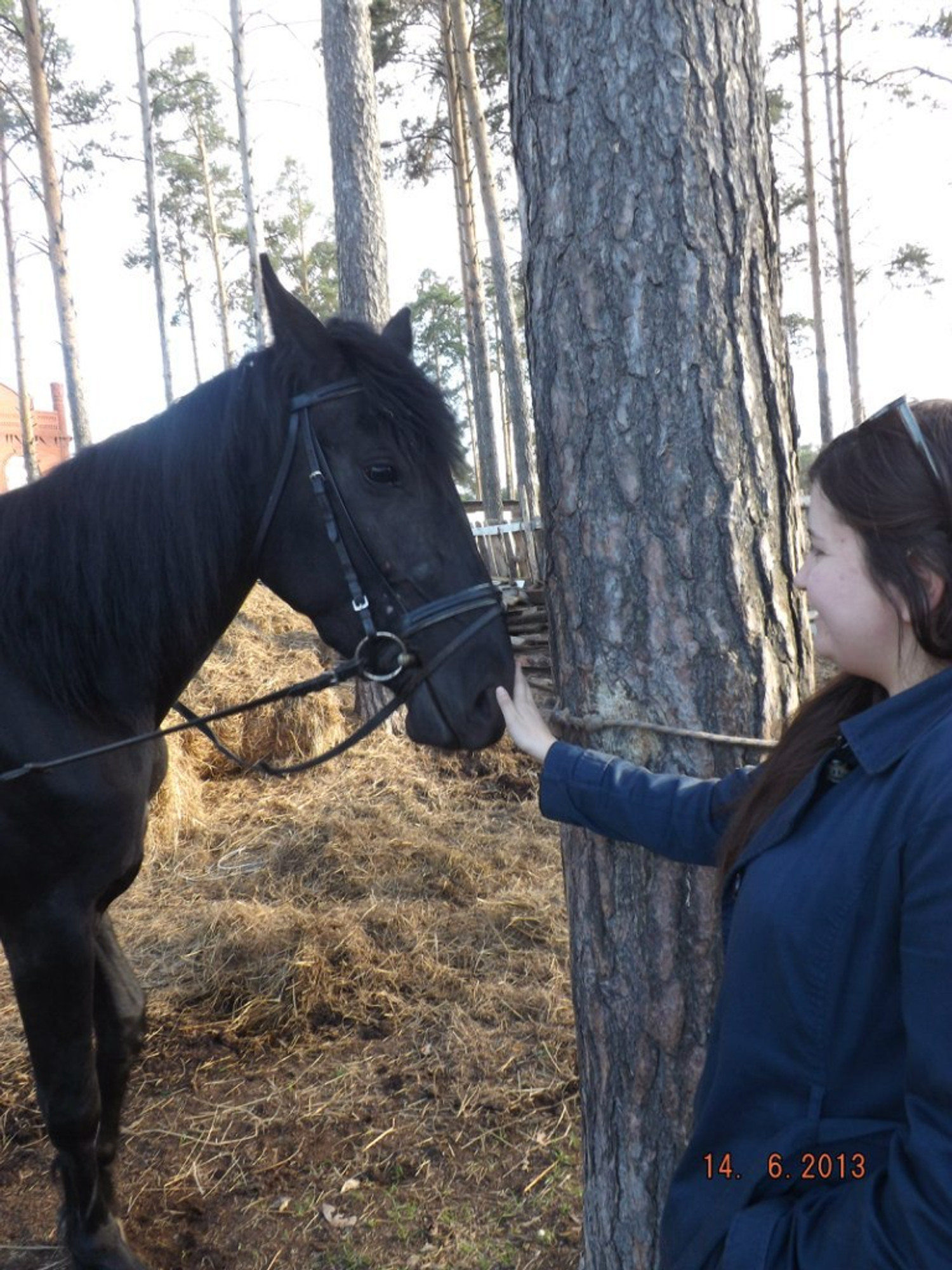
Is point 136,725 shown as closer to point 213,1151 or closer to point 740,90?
point 213,1151

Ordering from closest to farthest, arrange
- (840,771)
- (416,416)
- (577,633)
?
(840,771) < (577,633) < (416,416)

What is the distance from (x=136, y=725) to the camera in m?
2.46

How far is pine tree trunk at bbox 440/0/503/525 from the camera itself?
15.3m

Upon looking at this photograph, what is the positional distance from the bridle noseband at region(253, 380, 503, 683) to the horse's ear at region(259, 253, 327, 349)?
4.8 inches

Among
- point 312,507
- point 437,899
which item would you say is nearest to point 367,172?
point 437,899

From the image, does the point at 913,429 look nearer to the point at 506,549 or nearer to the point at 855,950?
the point at 855,950

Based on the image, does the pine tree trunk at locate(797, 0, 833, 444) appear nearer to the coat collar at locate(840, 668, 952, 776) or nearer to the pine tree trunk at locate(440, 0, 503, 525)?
the pine tree trunk at locate(440, 0, 503, 525)

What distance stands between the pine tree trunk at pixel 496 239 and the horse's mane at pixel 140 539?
39.4 feet

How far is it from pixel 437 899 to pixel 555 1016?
1.27 meters

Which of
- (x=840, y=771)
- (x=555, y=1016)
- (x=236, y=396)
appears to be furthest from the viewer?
(x=555, y=1016)

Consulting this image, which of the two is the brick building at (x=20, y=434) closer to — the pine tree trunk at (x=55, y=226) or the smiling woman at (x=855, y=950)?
the pine tree trunk at (x=55, y=226)

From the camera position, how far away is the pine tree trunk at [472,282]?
15.3 m

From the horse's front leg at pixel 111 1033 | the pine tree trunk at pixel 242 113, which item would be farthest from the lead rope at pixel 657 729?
the pine tree trunk at pixel 242 113

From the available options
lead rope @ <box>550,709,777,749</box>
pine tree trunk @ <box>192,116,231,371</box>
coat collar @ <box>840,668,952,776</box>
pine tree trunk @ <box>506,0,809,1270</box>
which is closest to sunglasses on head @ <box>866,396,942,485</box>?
coat collar @ <box>840,668,952,776</box>
